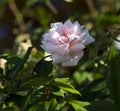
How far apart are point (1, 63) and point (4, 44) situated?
5.59 ft

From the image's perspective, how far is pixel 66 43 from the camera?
0.91 metres

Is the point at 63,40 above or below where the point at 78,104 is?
above

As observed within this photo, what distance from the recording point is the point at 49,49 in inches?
36.0

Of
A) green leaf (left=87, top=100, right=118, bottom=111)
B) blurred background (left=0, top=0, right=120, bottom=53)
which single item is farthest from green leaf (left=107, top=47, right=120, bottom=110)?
blurred background (left=0, top=0, right=120, bottom=53)

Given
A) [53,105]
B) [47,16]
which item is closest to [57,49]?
[53,105]

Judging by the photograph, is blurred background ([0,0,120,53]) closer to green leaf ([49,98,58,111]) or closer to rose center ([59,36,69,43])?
rose center ([59,36,69,43])

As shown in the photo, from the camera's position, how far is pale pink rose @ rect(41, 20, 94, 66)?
91 cm

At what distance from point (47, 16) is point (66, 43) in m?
1.11

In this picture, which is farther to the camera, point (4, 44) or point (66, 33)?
point (4, 44)

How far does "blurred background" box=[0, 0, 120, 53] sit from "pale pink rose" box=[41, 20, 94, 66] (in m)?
0.39

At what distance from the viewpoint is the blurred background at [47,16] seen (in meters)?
1.75

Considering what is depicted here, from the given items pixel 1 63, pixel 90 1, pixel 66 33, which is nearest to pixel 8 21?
pixel 90 1

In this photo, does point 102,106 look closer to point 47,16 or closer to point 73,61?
point 73,61

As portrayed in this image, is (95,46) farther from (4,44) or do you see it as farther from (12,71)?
(4,44)
